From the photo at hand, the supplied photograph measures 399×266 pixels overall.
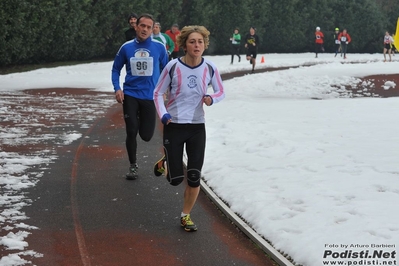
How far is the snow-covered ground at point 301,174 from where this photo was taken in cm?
645

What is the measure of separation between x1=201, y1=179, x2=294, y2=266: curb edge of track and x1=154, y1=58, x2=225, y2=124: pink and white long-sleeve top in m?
1.11

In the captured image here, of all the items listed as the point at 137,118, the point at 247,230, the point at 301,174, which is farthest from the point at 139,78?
the point at 247,230

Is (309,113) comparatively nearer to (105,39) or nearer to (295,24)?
(105,39)

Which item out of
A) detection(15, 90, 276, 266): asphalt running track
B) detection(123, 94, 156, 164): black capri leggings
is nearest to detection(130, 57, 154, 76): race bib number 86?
detection(123, 94, 156, 164): black capri leggings

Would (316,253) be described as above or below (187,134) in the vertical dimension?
below

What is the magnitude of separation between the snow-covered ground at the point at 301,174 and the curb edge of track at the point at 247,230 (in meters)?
0.08

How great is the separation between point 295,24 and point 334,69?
20726mm

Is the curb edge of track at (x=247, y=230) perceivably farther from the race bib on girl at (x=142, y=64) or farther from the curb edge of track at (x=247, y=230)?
the race bib on girl at (x=142, y=64)

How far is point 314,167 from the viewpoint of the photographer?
9.84m

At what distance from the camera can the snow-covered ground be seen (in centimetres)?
645

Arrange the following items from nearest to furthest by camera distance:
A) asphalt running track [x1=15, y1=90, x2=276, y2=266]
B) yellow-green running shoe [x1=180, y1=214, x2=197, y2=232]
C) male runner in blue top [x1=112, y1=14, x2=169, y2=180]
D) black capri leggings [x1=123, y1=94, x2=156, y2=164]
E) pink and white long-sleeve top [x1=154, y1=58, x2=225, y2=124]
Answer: asphalt running track [x1=15, y1=90, x2=276, y2=266] → pink and white long-sleeve top [x1=154, y1=58, x2=225, y2=124] → yellow-green running shoe [x1=180, y1=214, x2=197, y2=232] → male runner in blue top [x1=112, y1=14, x2=169, y2=180] → black capri leggings [x1=123, y1=94, x2=156, y2=164]

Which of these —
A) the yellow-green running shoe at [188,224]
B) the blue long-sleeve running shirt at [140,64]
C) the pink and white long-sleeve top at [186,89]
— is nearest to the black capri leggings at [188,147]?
the pink and white long-sleeve top at [186,89]

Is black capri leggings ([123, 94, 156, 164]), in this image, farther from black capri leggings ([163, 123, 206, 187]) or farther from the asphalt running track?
black capri leggings ([163, 123, 206, 187])

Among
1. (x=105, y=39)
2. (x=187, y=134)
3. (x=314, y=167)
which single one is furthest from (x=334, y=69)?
(x=187, y=134)
